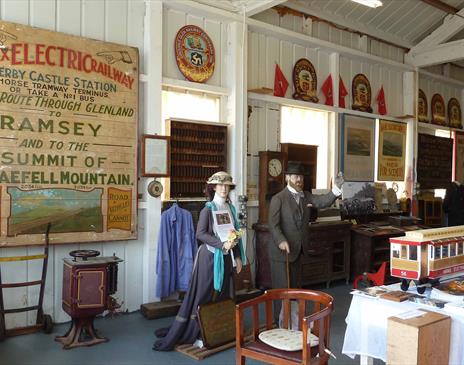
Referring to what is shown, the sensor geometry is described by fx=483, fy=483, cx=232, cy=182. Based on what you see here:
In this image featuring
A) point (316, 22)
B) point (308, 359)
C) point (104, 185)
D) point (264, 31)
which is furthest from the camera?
point (316, 22)

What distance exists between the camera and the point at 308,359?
9.23ft

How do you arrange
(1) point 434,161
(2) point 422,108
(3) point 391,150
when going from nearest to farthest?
1. (3) point 391,150
2. (2) point 422,108
3. (1) point 434,161

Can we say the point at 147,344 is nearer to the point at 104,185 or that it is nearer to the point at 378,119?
the point at 104,185

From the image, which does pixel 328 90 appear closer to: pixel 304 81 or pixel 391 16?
pixel 304 81

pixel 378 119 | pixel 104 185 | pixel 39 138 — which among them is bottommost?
pixel 104 185

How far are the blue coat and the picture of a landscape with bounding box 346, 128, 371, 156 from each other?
360 cm

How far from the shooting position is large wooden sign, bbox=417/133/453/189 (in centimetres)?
956

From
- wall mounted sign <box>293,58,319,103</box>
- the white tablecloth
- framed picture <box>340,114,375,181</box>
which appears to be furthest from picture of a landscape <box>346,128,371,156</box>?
the white tablecloth

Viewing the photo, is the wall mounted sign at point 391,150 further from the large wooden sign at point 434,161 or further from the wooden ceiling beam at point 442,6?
the wooden ceiling beam at point 442,6

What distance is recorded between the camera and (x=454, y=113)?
10.6 m

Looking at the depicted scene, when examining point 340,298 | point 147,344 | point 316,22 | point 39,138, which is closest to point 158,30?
point 39,138

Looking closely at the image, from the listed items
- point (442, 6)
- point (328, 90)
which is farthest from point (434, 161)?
point (328, 90)

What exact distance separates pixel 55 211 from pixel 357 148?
17.3 ft

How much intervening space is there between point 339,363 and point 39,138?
11.9 ft
